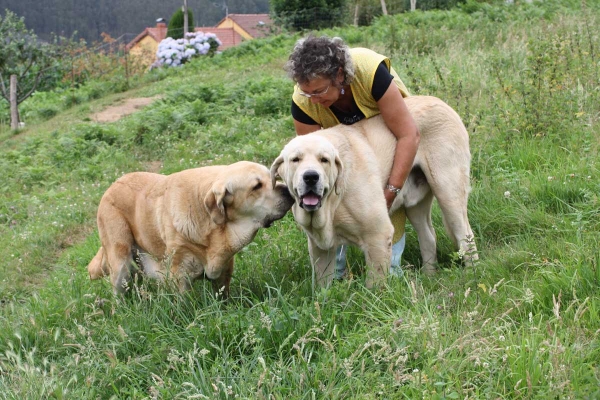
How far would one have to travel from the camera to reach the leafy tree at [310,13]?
89.1 feet

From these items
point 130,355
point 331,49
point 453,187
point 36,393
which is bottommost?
point 130,355

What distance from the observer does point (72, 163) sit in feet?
36.2

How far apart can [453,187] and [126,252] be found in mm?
2543

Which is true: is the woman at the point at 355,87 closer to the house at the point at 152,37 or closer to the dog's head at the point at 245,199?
the dog's head at the point at 245,199

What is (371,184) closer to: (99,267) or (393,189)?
(393,189)

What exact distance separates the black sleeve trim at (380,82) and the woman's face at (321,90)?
0.27m

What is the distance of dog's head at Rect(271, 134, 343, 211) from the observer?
13.0 feet

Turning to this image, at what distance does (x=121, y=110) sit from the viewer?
678 inches

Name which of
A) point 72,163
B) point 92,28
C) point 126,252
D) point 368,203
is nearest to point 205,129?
point 72,163

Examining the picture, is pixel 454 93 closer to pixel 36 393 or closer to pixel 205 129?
pixel 205 129

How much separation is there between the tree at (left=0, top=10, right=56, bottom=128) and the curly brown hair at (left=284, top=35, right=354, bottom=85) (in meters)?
16.4

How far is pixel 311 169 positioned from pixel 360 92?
1036 mm

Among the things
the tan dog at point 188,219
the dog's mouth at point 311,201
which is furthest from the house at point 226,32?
the dog's mouth at point 311,201

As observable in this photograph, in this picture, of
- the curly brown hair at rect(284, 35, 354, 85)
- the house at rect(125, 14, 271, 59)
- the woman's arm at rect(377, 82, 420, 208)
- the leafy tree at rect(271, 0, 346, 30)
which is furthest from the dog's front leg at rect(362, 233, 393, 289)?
the house at rect(125, 14, 271, 59)
